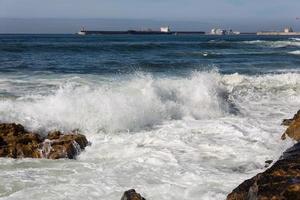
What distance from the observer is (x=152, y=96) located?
45.6ft

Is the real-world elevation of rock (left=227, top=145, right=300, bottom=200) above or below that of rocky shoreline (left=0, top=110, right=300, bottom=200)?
above

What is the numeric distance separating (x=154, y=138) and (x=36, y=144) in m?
2.54

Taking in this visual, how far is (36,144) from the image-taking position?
9695 mm

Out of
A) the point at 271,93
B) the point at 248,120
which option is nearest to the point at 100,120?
the point at 248,120

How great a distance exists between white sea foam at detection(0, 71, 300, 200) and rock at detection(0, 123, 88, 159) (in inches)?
9.7

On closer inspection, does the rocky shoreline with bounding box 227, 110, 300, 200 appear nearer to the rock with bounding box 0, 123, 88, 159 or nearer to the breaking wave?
the rock with bounding box 0, 123, 88, 159

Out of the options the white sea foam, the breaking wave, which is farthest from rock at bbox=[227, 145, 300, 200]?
the breaking wave

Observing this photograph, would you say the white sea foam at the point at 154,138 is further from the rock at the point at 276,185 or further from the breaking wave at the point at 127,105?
the rock at the point at 276,185

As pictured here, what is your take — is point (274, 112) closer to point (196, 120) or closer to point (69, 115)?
point (196, 120)

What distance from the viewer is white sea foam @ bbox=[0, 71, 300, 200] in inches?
301

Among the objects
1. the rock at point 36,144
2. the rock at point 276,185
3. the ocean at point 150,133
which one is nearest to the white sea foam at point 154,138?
the ocean at point 150,133

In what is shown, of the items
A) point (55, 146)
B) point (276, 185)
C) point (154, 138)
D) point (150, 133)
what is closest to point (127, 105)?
point (150, 133)

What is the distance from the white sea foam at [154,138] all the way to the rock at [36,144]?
0.80 feet

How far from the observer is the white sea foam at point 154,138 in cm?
764
